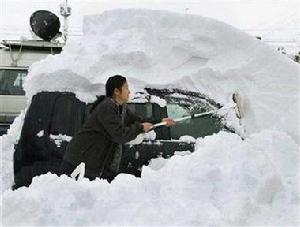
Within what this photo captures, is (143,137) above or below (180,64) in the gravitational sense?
below

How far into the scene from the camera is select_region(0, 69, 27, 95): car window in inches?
400

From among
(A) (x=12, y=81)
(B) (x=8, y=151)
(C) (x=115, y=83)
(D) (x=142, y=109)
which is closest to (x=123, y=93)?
(C) (x=115, y=83)

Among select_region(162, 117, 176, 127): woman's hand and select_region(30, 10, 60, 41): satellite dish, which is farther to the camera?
select_region(30, 10, 60, 41): satellite dish

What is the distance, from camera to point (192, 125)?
5.05 meters

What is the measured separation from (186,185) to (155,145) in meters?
1.12

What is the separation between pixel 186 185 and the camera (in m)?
3.78

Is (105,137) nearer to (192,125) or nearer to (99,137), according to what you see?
(99,137)

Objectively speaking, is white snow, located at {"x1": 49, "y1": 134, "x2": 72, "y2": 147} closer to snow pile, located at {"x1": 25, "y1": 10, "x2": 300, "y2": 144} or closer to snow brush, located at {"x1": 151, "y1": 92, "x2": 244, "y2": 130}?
snow pile, located at {"x1": 25, "y1": 10, "x2": 300, "y2": 144}

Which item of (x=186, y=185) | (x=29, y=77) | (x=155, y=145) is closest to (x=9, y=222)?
(x=186, y=185)

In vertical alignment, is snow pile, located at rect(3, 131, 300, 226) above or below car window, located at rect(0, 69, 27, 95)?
above

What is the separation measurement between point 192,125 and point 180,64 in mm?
832

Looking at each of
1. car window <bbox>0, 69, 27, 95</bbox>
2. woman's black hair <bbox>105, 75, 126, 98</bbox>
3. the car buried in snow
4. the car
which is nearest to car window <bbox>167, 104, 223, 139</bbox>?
the car buried in snow

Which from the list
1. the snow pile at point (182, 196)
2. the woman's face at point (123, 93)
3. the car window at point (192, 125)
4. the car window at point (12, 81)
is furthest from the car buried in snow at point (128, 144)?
the car window at point (12, 81)

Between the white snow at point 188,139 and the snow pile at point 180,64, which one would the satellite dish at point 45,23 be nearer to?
the snow pile at point 180,64
